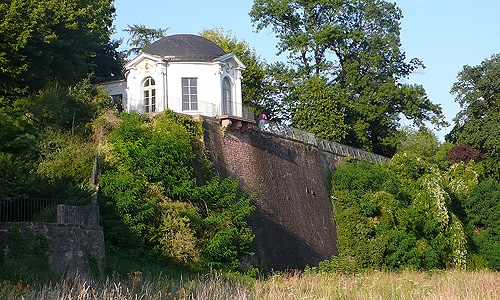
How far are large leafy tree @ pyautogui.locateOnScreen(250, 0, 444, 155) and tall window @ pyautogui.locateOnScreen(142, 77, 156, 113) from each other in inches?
573

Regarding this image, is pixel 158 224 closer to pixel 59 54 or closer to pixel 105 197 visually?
pixel 105 197

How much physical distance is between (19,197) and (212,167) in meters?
9.90

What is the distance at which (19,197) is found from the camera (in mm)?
17188

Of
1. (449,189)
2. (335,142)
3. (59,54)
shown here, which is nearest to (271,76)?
(335,142)

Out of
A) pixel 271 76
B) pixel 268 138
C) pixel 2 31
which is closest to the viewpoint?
pixel 2 31

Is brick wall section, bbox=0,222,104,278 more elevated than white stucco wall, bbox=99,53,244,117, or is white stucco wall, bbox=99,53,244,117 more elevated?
white stucco wall, bbox=99,53,244,117

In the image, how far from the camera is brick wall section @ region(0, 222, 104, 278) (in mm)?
16531

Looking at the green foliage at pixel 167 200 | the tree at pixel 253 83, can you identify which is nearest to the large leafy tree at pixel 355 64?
the tree at pixel 253 83

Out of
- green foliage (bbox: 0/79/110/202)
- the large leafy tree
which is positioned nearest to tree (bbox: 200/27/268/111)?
the large leafy tree

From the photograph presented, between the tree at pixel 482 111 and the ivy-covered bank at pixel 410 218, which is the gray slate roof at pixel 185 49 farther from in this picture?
the tree at pixel 482 111

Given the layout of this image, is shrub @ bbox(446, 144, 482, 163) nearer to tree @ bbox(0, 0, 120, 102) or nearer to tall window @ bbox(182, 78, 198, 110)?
tall window @ bbox(182, 78, 198, 110)

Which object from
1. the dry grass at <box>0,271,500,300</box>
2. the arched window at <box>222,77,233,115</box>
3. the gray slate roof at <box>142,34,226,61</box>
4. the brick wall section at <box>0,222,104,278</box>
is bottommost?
the dry grass at <box>0,271,500,300</box>

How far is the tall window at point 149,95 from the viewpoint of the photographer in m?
28.1

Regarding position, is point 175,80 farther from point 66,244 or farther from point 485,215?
point 485,215
